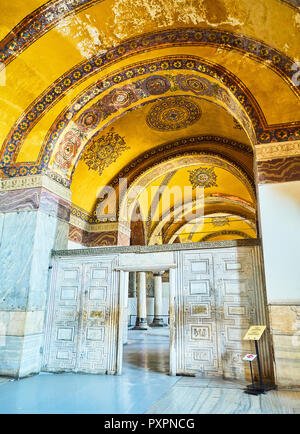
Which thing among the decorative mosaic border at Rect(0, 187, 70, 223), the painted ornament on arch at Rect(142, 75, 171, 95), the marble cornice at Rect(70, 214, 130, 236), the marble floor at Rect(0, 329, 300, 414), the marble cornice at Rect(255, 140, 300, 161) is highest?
the painted ornament on arch at Rect(142, 75, 171, 95)

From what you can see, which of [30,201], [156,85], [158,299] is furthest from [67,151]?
[158,299]

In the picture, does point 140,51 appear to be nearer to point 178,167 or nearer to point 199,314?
point 178,167

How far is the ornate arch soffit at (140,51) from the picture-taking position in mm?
4824

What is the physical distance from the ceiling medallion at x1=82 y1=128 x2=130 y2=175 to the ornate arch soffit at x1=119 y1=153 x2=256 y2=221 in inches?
36.0

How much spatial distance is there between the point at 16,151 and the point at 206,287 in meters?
4.21

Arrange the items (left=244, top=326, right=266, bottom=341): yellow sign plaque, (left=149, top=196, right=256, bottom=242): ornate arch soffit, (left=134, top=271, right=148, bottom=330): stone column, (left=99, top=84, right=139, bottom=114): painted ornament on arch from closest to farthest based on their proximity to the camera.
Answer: (left=244, top=326, right=266, bottom=341): yellow sign plaque < (left=99, top=84, right=139, bottom=114): painted ornament on arch < (left=149, top=196, right=256, bottom=242): ornate arch soffit < (left=134, top=271, right=148, bottom=330): stone column

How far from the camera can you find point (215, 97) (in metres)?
6.02

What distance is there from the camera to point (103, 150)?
8117 millimetres

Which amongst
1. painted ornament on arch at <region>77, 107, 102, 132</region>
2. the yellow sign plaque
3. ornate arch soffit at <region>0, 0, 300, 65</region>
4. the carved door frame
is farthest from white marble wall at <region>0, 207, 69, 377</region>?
the yellow sign plaque

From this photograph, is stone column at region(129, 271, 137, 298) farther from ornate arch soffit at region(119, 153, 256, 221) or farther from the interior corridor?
ornate arch soffit at region(119, 153, 256, 221)

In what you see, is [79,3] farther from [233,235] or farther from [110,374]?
[233,235]

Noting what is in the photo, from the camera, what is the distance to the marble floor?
3326mm

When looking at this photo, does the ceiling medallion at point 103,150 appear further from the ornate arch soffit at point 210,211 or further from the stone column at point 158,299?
the stone column at point 158,299

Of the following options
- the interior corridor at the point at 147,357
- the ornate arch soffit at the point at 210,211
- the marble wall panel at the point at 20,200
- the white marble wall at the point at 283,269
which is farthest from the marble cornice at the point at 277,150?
the ornate arch soffit at the point at 210,211
